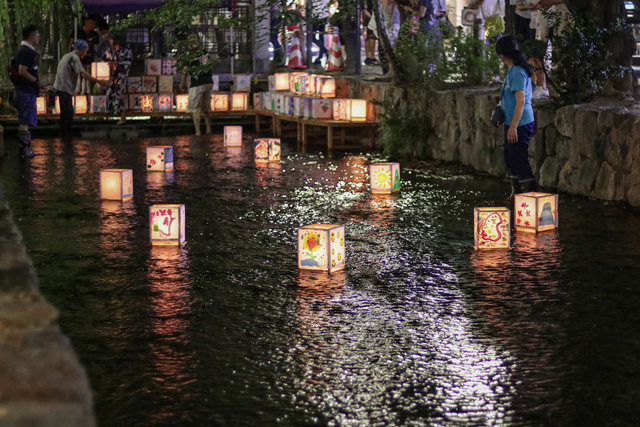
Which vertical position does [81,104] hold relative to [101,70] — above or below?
below

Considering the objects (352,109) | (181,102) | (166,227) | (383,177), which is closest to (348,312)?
(166,227)

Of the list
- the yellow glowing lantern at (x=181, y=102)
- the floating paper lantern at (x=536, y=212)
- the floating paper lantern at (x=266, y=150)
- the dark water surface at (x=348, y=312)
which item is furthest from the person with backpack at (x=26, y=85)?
the floating paper lantern at (x=536, y=212)

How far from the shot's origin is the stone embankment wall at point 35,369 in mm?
2264

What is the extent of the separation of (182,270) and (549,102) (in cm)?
640

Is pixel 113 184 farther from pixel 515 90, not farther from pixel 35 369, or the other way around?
pixel 35 369

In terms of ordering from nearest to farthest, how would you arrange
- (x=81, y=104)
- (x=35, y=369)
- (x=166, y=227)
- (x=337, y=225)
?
(x=35, y=369)
(x=337, y=225)
(x=166, y=227)
(x=81, y=104)

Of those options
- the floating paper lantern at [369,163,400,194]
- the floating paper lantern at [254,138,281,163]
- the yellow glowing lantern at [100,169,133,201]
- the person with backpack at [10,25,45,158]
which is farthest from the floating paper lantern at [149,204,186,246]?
the person with backpack at [10,25,45,158]

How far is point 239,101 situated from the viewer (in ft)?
75.4

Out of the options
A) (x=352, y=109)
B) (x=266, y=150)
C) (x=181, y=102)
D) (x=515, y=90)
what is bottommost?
(x=266, y=150)

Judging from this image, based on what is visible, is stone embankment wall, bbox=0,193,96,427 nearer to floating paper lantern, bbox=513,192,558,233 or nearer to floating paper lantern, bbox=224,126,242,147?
floating paper lantern, bbox=513,192,558,233

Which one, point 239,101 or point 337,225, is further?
point 239,101

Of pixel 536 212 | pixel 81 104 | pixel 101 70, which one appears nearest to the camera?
pixel 536 212

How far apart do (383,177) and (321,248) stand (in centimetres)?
455

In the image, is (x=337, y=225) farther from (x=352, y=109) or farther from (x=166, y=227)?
(x=352, y=109)
